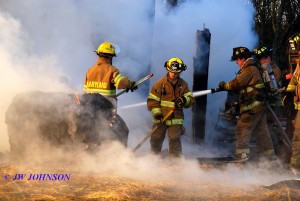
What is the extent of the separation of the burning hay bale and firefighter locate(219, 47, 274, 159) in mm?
2198

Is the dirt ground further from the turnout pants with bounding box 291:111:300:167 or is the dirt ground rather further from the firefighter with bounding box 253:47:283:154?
the firefighter with bounding box 253:47:283:154

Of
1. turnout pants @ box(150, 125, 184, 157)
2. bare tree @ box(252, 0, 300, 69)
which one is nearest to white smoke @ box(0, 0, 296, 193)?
turnout pants @ box(150, 125, 184, 157)

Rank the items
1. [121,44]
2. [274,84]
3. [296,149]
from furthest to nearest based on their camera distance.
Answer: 1. [121,44]
2. [274,84]
3. [296,149]

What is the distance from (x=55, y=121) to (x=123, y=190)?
195cm

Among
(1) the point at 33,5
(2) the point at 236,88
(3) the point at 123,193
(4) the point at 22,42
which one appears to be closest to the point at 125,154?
(3) the point at 123,193

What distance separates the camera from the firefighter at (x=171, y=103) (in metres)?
6.64

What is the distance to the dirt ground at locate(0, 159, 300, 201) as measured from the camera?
4277 millimetres

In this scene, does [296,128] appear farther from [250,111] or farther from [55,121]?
[55,121]

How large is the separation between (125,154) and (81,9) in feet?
11.9

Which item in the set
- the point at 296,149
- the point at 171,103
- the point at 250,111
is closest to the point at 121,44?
the point at 171,103

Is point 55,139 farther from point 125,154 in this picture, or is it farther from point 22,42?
point 22,42

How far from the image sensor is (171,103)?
6.70m

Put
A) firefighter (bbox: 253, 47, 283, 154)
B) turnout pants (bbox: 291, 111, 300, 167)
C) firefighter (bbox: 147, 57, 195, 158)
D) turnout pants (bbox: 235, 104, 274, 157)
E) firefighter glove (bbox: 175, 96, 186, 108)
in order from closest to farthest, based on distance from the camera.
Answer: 1. turnout pants (bbox: 291, 111, 300, 167)
2. firefighter glove (bbox: 175, 96, 186, 108)
3. firefighter (bbox: 147, 57, 195, 158)
4. turnout pants (bbox: 235, 104, 274, 157)
5. firefighter (bbox: 253, 47, 283, 154)

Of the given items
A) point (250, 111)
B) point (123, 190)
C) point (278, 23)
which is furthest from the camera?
point (278, 23)
